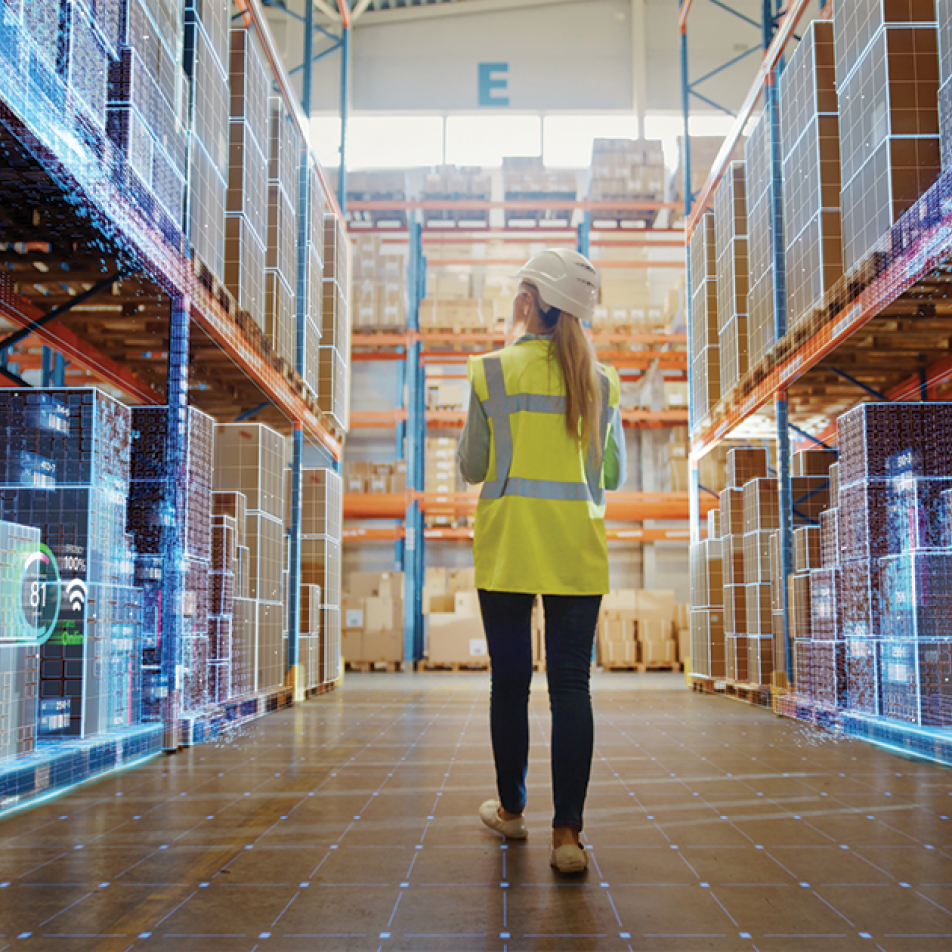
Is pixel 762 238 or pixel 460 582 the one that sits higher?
pixel 762 238

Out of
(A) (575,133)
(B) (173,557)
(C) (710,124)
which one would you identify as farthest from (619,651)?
(C) (710,124)

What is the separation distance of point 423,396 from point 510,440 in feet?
42.6

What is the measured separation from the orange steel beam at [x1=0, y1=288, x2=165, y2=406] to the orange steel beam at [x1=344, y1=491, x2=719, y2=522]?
6.14m

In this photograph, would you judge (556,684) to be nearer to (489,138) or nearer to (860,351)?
(860,351)

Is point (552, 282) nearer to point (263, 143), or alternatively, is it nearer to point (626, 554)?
point (263, 143)

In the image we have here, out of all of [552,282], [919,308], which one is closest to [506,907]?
[552,282]

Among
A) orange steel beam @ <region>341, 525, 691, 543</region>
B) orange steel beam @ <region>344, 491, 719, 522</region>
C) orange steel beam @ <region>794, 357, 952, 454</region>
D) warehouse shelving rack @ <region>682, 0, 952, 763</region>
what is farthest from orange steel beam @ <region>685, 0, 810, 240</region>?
orange steel beam @ <region>341, 525, 691, 543</region>

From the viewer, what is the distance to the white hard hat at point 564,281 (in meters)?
2.68

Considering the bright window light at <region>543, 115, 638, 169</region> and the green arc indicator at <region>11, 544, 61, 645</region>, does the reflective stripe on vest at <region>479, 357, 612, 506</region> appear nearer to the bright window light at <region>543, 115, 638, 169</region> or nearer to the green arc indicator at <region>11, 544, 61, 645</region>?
the green arc indicator at <region>11, 544, 61, 645</region>

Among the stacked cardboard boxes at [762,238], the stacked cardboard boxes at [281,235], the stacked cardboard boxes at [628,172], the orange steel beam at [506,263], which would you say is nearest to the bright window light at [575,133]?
the orange steel beam at [506,263]

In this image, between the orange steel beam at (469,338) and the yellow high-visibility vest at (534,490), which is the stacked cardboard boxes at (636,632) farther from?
the yellow high-visibility vest at (534,490)

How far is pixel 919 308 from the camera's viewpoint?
5.77 metres

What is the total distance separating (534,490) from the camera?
260 cm

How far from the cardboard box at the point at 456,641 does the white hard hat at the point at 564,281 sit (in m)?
11.4
